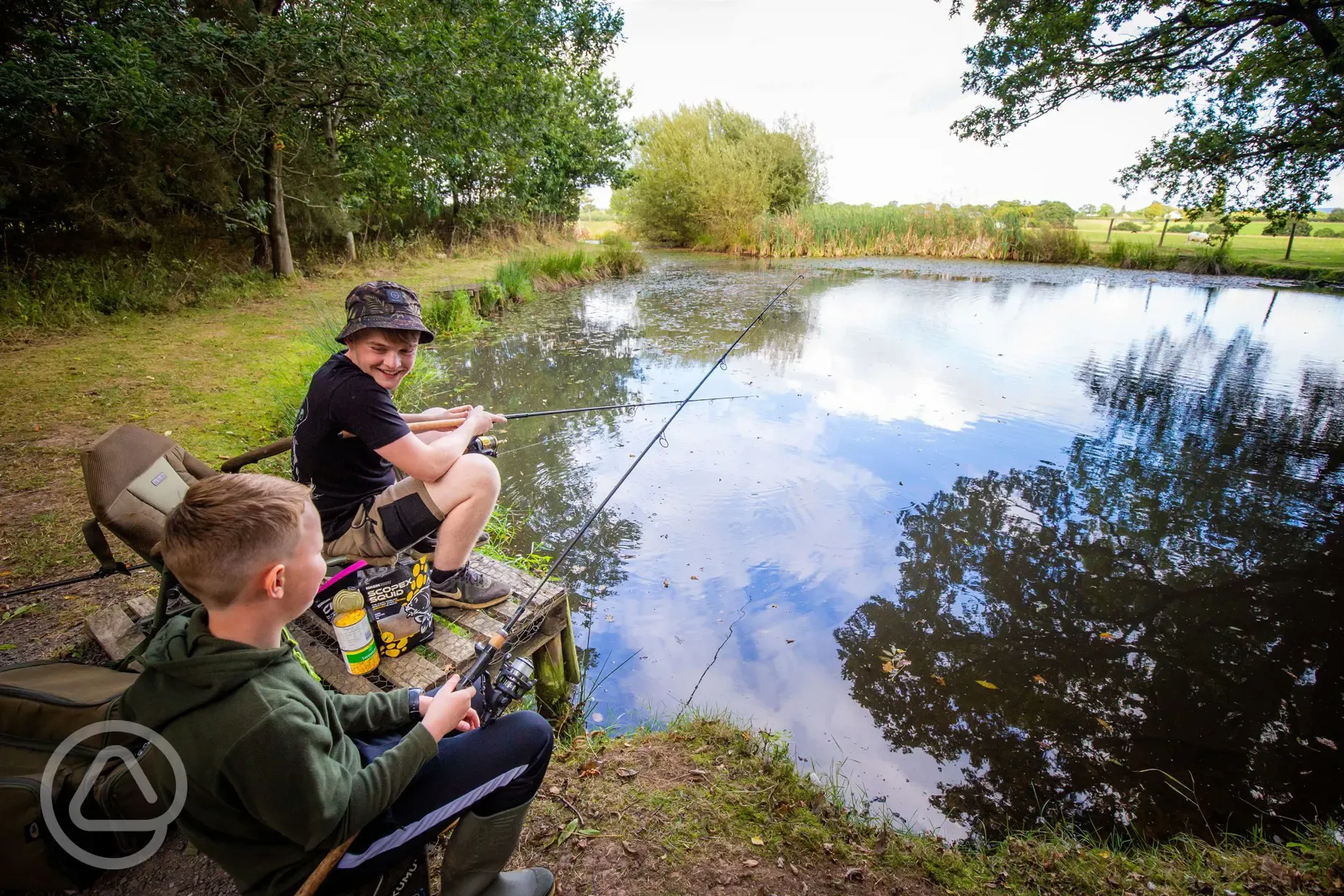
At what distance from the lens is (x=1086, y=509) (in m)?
4.18

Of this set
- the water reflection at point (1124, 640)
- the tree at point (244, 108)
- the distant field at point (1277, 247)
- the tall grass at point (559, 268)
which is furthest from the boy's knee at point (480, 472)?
the distant field at point (1277, 247)

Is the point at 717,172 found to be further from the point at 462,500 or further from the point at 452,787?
the point at 452,787

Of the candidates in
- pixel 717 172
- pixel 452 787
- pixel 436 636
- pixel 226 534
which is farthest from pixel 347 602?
pixel 717 172

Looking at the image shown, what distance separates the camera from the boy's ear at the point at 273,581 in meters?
1.07

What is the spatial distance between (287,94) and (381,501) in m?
8.66

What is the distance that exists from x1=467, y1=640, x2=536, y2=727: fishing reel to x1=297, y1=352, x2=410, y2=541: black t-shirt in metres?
0.86

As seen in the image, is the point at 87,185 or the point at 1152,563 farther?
the point at 87,185

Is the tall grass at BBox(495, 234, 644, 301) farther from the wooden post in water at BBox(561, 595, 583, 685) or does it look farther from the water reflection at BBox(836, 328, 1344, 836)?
the water reflection at BBox(836, 328, 1344, 836)

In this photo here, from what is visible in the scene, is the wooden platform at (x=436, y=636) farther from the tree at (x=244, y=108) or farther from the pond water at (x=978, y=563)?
the tree at (x=244, y=108)

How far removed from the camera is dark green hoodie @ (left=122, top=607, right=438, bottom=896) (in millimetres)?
947

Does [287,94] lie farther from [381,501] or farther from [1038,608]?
[1038,608]

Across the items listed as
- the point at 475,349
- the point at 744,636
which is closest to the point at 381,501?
the point at 744,636

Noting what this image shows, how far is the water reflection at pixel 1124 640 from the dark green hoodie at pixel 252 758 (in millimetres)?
2239

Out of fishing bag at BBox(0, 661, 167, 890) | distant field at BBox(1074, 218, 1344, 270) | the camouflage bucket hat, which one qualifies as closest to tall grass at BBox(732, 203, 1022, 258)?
distant field at BBox(1074, 218, 1344, 270)
